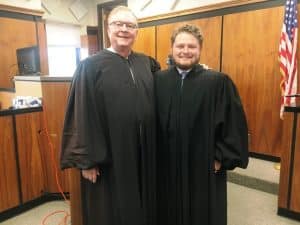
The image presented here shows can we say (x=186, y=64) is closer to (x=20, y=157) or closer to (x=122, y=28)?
(x=122, y=28)

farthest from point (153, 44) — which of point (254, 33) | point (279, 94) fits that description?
point (279, 94)

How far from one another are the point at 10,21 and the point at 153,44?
7.86 feet

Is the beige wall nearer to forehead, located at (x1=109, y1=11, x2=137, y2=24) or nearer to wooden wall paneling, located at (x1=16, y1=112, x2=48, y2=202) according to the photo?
wooden wall paneling, located at (x1=16, y1=112, x2=48, y2=202)

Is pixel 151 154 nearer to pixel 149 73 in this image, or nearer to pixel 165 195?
pixel 165 195

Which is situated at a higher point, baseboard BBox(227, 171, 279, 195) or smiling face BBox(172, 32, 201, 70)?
smiling face BBox(172, 32, 201, 70)

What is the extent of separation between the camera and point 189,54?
4.77 ft

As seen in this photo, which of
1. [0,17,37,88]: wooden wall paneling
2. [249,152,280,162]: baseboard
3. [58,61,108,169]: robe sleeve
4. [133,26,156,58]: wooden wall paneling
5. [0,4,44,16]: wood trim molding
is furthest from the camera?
[133,26,156,58]: wooden wall paneling

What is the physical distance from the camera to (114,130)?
1445 millimetres

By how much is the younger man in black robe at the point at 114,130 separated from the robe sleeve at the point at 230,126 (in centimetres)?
39

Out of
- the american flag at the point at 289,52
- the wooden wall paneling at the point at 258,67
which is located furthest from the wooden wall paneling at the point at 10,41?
the american flag at the point at 289,52

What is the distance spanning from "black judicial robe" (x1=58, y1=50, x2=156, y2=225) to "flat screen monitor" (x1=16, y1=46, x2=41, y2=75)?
218cm

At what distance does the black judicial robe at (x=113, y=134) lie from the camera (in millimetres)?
1417

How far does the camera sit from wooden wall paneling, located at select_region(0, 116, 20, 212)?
223 cm

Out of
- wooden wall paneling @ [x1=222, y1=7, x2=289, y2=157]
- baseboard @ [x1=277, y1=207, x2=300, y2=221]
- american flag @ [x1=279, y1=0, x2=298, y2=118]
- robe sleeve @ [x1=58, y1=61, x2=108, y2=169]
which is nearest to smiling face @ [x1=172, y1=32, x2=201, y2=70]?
robe sleeve @ [x1=58, y1=61, x2=108, y2=169]
